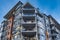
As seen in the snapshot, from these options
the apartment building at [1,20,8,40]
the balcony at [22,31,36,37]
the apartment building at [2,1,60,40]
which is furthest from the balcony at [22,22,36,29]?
the apartment building at [1,20,8,40]

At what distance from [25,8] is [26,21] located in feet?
15.0

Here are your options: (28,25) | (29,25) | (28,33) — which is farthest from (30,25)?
(28,33)

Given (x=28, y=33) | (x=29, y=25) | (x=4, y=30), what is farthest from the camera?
(x=4, y=30)

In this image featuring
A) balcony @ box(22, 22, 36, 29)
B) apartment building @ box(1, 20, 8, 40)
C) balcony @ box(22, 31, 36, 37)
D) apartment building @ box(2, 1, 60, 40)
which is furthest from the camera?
apartment building @ box(1, 20, 8, 40)

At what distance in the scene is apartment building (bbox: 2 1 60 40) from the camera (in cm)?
3766

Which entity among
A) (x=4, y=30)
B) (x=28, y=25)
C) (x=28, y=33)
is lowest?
(x=28, y=33)

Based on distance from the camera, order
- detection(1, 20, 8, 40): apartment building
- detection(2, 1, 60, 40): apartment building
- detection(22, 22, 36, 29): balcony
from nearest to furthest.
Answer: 1. detection(2, 1, 60, 40): apartment building
2. detection(22, 22, 36, 29): balcony
3. detection(1, 20, 8, 40): apartment building

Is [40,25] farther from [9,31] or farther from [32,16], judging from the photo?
[9,31]

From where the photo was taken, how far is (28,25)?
1529 inches

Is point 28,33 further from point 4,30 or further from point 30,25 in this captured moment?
point 4,30

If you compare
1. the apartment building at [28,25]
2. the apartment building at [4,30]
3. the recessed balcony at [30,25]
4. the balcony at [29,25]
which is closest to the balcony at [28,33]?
the apartment building at [28,25]

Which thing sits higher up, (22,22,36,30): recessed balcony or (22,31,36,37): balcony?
(22,22,36,30): recessed balcony

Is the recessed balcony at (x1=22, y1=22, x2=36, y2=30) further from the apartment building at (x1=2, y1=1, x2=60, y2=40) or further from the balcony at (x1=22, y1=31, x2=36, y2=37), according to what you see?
the balcony at (x1=22, y1=31, x2=36, y2=37)

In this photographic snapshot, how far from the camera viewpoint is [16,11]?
1773 inches
